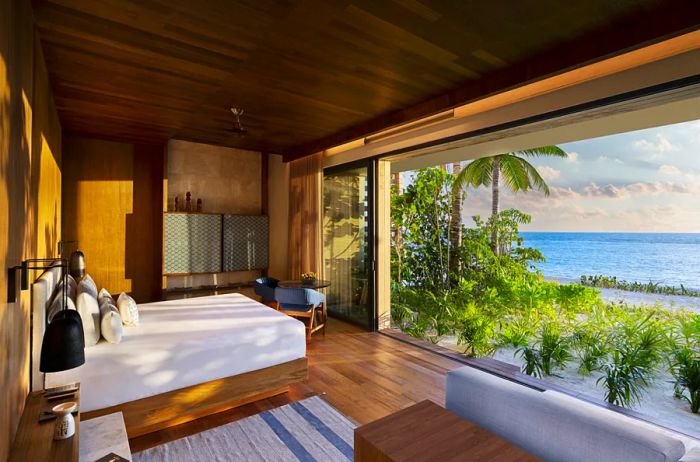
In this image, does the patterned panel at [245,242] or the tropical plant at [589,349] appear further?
the patterned panel at [245,242]

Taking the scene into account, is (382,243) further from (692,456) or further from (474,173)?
(692,456)

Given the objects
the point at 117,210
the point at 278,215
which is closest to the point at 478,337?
the point at 278,215

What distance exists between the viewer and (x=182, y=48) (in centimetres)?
235

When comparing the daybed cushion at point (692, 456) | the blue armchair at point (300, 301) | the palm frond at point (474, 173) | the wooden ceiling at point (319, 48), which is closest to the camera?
the daybed cushion at point (692, 456)

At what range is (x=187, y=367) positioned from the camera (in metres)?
2.26

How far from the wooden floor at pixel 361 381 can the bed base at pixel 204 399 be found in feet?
0.17

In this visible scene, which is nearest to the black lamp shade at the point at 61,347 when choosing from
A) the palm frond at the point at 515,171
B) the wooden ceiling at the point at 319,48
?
the wooden ceiling at the point at 319,48

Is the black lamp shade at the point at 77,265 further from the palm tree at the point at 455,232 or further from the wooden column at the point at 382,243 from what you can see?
the palm tree at the point at 455,232

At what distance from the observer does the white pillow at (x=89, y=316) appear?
2176 mm

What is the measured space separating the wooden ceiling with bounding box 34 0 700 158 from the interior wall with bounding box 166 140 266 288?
61.5 inches

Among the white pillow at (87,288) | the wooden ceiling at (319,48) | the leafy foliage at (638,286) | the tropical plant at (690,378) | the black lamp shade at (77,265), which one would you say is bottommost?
the leafy foliage at (638,286)

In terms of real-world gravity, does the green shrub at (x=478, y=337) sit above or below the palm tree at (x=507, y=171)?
below

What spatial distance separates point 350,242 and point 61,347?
3.93 meters

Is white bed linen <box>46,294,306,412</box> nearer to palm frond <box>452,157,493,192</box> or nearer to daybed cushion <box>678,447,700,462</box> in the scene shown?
daybed cushion <box>678,447,700,462</box>
